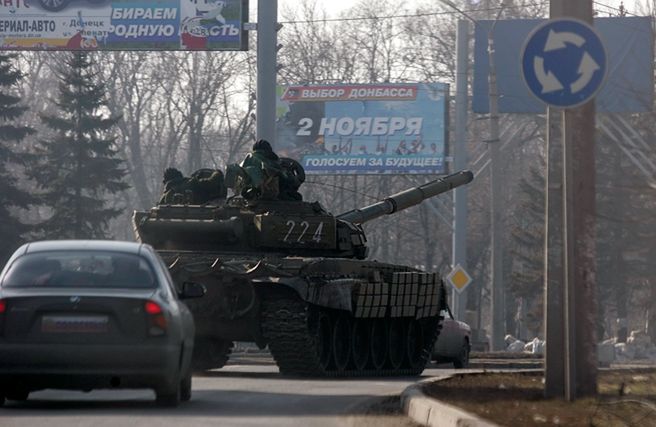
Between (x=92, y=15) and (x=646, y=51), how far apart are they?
48.8 feet

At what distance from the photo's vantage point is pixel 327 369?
20.2m

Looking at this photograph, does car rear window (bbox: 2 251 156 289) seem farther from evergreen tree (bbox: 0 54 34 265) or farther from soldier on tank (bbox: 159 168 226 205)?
evergreen tree (bbox: 0 54 34 265)

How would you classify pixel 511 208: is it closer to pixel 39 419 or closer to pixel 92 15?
pixel 92 15

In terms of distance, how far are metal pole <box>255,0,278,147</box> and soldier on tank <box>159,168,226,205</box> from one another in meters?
5.76

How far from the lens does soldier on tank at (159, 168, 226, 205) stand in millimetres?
21422

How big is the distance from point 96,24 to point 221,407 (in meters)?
25.4

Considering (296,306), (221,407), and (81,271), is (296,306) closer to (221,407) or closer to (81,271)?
(221,407)

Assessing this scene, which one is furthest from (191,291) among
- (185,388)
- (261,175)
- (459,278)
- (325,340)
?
(459,278)

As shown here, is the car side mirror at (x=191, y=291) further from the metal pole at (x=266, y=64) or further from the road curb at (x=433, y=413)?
the metal pole at (x=266, y=64)

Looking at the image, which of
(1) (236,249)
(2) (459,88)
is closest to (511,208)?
(2) (459,88)

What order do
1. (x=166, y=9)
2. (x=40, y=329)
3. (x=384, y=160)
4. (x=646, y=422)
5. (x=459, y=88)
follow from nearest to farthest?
(x=646, y=422)
(x=40, y=329)
(x=166, y=9)
(x=459, y=88)
(x=384, y=160)

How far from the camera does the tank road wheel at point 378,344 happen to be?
857 inches

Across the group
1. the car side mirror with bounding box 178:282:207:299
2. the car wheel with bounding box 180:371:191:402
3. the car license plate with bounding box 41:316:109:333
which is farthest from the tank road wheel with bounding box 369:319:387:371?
the car license plate with bounding box 41:316:109:333

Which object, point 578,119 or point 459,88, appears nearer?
point 578,119
